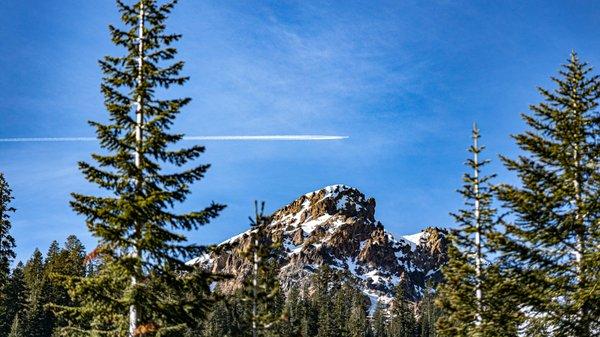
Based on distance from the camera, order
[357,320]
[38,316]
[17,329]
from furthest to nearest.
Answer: [357,320] → [38,316] → [17,329]

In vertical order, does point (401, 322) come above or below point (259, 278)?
above

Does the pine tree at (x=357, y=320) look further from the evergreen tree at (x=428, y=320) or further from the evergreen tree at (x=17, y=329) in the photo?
the evergreen tree at (x=17, y=329)

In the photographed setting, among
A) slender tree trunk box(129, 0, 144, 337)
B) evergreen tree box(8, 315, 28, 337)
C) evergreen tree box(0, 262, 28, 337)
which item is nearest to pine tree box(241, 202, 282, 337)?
slender tree trunk box(129, 0, 144, 337)

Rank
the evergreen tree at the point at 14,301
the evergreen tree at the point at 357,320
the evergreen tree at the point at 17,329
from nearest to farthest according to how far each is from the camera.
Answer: the evergreen tree at the point at 17,329, the evergreen tree at the point at 14,301, the evergreen tree at the point at 357,320

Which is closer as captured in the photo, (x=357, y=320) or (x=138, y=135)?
(x=138, y=135)

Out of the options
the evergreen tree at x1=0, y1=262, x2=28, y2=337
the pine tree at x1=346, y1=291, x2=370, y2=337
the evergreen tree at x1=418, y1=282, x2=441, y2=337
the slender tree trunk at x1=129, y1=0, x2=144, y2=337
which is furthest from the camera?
the evergreen tree at x1=418, y1=282, x2=441, y2=337

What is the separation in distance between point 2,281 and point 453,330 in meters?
28.7

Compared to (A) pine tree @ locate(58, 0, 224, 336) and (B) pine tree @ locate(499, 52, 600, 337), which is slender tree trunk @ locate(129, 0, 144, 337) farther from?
(B) pine tree @ locate(499, 52, 600, 337)

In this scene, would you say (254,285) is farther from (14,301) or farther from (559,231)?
(14,301)

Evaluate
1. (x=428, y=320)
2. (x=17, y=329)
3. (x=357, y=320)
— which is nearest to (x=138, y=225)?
(x=17, y=329)

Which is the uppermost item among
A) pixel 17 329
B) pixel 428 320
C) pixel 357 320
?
pixel 428 320

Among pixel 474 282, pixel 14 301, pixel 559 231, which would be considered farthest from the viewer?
pixel 14 301

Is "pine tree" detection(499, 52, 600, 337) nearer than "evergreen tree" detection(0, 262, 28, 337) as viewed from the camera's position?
Yes

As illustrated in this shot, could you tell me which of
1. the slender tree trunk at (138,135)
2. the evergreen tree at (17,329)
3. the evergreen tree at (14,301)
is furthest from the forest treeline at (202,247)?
the evergreen tree at (14,301)
